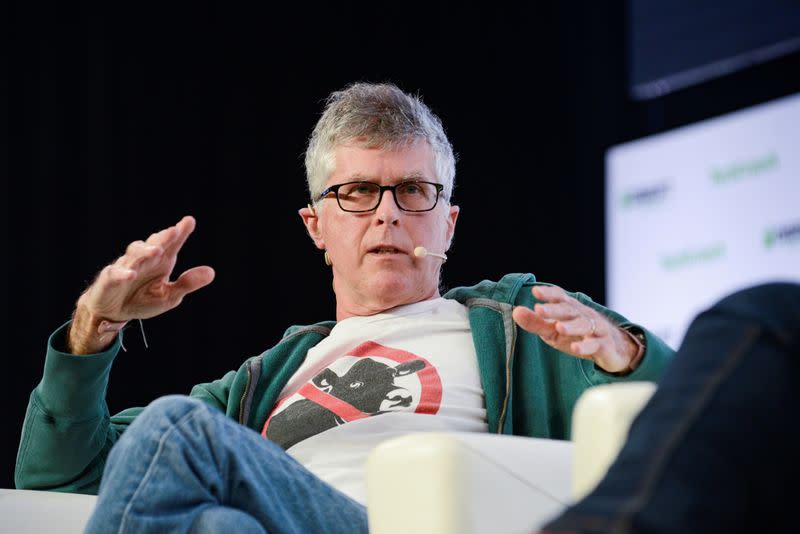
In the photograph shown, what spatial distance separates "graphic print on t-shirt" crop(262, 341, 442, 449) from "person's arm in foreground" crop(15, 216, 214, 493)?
0.89 ft

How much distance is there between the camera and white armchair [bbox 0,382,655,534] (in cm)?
95

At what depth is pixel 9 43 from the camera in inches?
120

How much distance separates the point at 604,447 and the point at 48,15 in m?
2.71

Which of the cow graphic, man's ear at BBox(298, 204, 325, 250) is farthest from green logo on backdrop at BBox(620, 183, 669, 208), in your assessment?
the cow graphic

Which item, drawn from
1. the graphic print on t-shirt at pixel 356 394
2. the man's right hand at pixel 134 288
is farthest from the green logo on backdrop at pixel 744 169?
the man's right hand at pixel 134 288

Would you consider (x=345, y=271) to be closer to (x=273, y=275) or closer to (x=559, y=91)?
(x=273, y=275)

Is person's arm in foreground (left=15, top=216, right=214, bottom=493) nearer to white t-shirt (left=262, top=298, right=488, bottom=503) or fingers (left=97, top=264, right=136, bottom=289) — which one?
fingers (left=97, top=264, right=136, bottom=289)

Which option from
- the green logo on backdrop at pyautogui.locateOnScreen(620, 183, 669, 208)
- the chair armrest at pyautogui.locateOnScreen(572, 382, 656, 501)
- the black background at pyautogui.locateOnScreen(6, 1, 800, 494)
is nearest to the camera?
the chair armrest at pyautogui.locateOnScreen(572, 382, 656, 501)

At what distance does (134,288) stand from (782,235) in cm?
207

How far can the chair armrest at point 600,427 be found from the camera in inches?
36.8

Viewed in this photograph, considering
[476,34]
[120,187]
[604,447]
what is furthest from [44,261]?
[604,447]

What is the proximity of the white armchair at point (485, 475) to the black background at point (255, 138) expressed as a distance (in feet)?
7.24

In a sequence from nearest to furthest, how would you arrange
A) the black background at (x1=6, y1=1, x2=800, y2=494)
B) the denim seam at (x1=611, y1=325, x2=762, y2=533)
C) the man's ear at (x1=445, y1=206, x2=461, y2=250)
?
the denim seam at (x1=611, y1=325, x2=762, y2=533) → the man's ear at (x1=445, y1=206, x2=461, y2=250) → the black background at (x1=6, y1=1, x2=800, y2=494)

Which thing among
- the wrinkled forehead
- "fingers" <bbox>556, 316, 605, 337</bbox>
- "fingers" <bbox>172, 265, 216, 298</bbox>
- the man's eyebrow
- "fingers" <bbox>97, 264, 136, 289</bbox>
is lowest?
"fingers" <bbox>556, 316, 605, 337</bbox>
